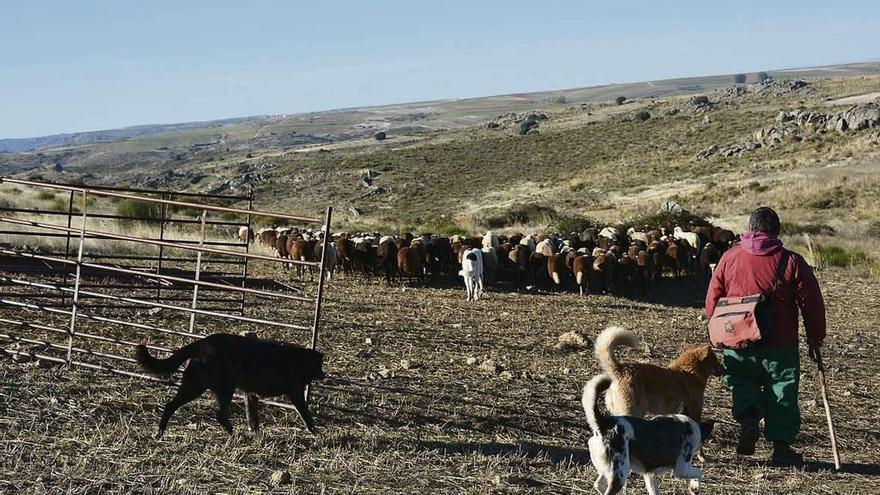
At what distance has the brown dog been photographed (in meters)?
5.99

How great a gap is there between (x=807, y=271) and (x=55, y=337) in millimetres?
7070

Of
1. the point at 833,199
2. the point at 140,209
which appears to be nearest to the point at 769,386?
the point at 140,209

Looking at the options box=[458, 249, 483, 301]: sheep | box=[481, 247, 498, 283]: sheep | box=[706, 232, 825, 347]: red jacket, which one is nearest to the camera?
box=[706, 232, 825, 347]: red jacket

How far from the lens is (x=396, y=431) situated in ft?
22.0

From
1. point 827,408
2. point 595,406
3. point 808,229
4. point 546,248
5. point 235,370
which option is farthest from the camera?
point 808,229

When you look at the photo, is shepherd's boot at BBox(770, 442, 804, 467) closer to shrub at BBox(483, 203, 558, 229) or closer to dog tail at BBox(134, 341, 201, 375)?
dog tail at BBox(134, 341, 201, 375)

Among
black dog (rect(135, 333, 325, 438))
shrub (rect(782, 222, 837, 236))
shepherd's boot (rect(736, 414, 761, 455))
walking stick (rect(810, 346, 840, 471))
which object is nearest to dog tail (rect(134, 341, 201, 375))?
black dog (rect(135, 333, 325, 438))

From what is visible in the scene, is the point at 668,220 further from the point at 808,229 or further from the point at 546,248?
the point at 546,248

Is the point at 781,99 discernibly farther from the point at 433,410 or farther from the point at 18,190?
the point at 433,410

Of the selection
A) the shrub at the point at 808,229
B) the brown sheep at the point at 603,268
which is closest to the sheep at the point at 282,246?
the brown sheep at the point at 603,268

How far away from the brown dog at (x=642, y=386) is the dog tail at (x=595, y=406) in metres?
0.71

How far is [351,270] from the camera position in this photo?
19328 millimetres

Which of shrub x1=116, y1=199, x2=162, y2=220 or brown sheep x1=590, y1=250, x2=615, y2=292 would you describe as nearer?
brown sheep x1=590, y1=250, x2=615, y2=292

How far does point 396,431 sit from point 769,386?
2718mm
